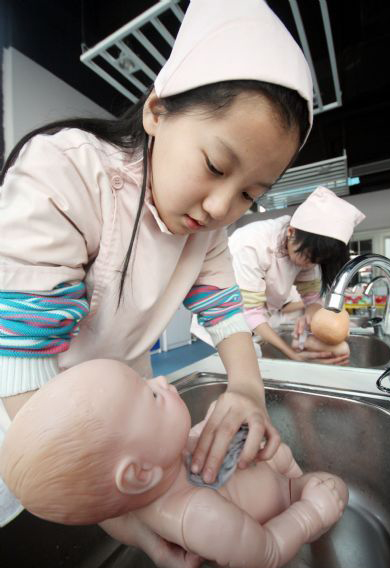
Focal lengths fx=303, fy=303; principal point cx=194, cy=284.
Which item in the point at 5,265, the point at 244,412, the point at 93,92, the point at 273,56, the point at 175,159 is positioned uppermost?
the point at 93,92

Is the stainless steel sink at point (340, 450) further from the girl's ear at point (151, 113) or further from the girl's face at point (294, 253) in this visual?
the girl's face at point (294, 253)

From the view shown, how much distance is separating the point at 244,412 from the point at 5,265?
37cm

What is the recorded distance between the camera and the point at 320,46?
Result: 5.43ft

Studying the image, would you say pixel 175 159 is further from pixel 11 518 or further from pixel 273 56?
pixel 11 518

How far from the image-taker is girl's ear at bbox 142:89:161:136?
44 centimetres

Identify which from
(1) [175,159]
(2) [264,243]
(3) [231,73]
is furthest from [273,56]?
(2) [264,243]

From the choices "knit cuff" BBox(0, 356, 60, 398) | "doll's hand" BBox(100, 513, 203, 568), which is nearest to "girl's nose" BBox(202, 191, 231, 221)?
"knit cuff" BBox(0, 356, 60, 398)

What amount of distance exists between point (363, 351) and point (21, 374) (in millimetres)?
1406

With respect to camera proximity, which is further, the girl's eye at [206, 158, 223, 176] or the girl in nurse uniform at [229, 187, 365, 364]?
the girl in nurse uniform at [229, 187, 365, 364]

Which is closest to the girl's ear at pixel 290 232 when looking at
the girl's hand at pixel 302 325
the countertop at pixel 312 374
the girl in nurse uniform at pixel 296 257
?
the girl in nurse uniform at pixel 296 257

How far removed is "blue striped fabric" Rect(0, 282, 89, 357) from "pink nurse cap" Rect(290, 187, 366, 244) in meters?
0.99

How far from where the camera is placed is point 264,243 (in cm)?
138

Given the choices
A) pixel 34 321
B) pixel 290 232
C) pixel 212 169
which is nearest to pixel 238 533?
pixel 34 321

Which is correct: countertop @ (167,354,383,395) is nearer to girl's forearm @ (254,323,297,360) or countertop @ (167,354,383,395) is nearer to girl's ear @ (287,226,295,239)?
girl's forearm @ (254,323,297,360)
